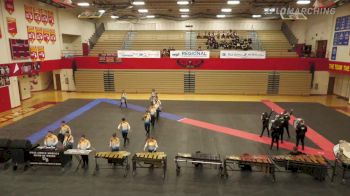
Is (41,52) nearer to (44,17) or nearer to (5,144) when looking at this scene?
(44,17)

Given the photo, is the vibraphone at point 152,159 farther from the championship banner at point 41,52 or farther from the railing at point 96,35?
the railing at point 96,35

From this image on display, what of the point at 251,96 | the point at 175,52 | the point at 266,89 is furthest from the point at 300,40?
the point at 175,52

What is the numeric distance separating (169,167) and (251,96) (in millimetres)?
16265

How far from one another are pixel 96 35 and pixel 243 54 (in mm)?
17962

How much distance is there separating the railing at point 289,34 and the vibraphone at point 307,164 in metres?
21.8

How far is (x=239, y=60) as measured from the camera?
23234 mm

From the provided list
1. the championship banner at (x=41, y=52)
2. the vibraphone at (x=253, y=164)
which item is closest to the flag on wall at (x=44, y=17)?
the championship banner at (x=41, y=52)

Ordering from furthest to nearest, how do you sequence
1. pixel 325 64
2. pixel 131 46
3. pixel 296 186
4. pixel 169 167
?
pixel 131 46 < pixel 325 64 < pixel 169 167 < pixel 296 186

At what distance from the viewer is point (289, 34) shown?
92.4ft

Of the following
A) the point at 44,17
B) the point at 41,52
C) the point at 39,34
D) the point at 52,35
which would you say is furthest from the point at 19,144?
the point at 52,35

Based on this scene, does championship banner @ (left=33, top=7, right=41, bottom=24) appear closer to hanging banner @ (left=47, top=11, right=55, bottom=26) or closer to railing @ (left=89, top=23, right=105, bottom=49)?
hanging banner @ (left=47, top=11, right=55, bottom=26)

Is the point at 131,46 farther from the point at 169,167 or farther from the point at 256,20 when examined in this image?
the point at 169,167

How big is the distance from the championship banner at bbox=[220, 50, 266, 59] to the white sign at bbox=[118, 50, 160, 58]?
21.5 ft

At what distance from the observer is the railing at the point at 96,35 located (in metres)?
28.4
